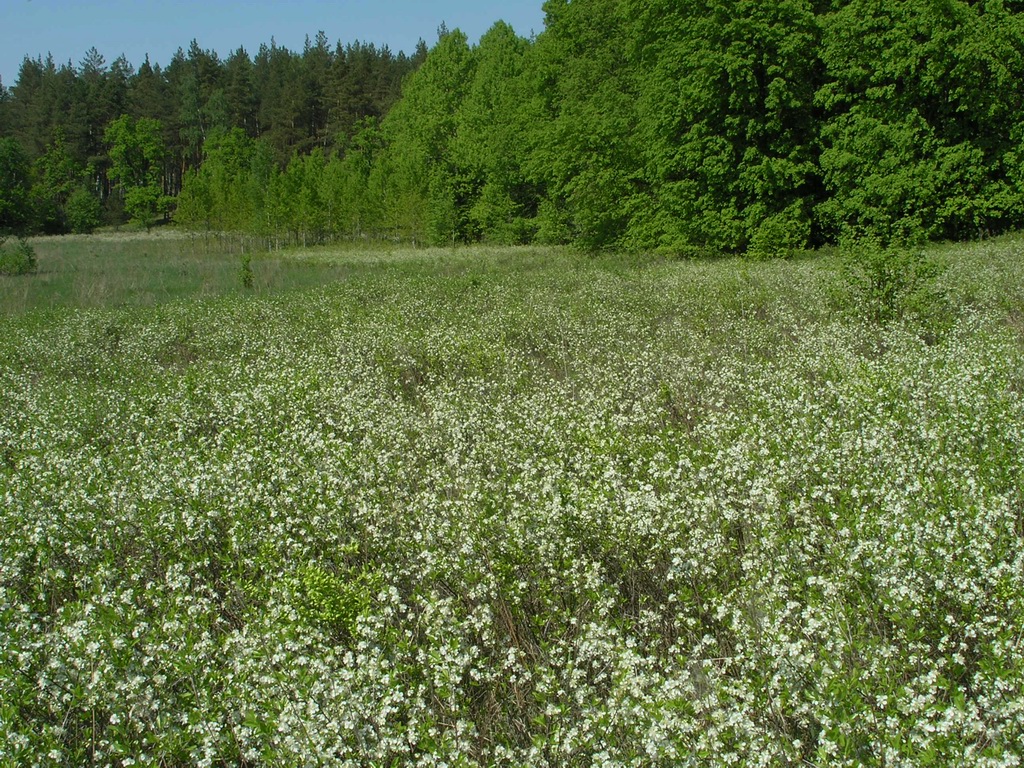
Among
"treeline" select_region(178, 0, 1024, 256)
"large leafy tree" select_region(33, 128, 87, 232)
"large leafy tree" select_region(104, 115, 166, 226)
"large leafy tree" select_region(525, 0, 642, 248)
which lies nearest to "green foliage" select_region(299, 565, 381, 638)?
"treeline" select_region(178, 0, 1024, 256)

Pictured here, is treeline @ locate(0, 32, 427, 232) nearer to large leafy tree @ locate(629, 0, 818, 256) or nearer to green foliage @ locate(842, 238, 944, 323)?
large leafy tree @ locate(629, 0, 818, 256)

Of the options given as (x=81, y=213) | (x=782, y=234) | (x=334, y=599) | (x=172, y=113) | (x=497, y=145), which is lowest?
(x=334, y=599)

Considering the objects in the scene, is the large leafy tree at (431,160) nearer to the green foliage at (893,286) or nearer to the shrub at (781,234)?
the shrub at (781,234)

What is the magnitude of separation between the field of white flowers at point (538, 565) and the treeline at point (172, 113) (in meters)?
84.4

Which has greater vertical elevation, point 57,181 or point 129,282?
point 57,181

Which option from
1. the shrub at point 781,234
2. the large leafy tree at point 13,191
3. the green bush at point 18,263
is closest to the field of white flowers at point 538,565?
the shrub at point 781,234

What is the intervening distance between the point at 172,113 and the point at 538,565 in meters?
115

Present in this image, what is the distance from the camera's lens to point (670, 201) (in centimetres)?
2811

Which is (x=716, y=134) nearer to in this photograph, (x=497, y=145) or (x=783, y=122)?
(x=783, y=122)

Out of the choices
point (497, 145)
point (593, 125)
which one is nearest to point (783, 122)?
point (593, 125)

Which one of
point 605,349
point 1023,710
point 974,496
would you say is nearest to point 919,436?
point 974,496

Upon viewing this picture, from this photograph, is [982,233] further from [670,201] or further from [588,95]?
[588,95]

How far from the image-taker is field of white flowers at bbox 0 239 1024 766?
2.83 meters

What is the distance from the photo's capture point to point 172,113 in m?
100
